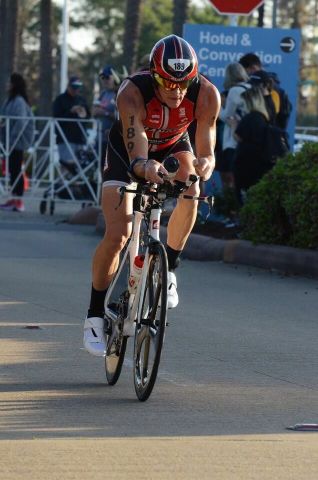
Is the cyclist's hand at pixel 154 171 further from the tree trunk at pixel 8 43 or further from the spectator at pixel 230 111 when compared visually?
the tree trunk at pixel 8 43

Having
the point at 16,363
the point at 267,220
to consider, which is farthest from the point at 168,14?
the point at 16,363

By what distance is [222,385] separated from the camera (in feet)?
26.3

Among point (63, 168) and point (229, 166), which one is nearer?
point (229, 166)

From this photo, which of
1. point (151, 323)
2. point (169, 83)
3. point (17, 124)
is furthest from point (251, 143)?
point (151, 323)

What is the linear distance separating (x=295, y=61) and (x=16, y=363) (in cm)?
1070

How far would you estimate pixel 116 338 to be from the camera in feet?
25.8

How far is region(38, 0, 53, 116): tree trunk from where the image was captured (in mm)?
43250

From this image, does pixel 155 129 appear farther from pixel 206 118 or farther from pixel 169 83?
pixel 169 83

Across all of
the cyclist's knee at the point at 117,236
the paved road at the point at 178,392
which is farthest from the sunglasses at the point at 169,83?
the paved road at the point at 178,392

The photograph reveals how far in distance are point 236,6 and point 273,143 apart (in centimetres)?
287

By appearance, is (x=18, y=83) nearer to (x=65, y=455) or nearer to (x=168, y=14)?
(x=65, y=455)

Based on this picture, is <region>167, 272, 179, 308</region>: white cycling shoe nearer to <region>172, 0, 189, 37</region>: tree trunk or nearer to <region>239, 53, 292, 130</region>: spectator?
<region>239, 53, 292, 130</region>: spectator

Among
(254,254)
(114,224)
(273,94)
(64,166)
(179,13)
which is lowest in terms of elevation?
(254,254)

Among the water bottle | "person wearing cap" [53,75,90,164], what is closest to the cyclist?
the water bottle
